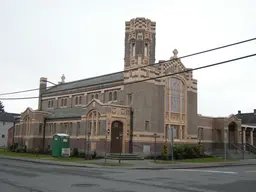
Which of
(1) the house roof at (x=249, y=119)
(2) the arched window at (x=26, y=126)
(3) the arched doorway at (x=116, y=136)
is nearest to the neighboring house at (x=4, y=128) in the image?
(2) the arched window at (x=26, y=126)

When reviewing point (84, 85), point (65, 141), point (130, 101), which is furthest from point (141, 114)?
point (84, 85)

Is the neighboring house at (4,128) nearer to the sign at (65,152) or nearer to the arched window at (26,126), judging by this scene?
the arched window at (26,126)

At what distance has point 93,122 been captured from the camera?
36562mm

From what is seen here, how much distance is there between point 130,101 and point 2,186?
80.9ft

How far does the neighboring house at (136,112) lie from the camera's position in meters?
35.4

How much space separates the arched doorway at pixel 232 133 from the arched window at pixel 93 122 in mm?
20685

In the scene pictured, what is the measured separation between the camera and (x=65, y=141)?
35.1m

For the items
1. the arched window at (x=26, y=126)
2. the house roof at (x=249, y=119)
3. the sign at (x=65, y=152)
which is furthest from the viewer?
A: the house roof at (x=249, y=119)

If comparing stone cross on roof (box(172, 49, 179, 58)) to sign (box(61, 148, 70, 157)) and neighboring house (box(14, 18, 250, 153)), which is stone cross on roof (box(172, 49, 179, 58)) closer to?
neighboring house (box(14, 18, 250, 153))

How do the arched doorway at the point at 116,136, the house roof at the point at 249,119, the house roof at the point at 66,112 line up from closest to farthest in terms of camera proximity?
1. the arched doorway at the point at 116,136
2. the house roof at the point at 66,112
3. the house roof at the point at 249,119

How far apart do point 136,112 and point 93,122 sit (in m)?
4.92

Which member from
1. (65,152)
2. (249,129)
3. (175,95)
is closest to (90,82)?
(175,95)

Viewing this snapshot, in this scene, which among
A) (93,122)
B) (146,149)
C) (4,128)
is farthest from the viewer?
(4,128)

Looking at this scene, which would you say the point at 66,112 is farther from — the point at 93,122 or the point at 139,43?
the point at 139,43
